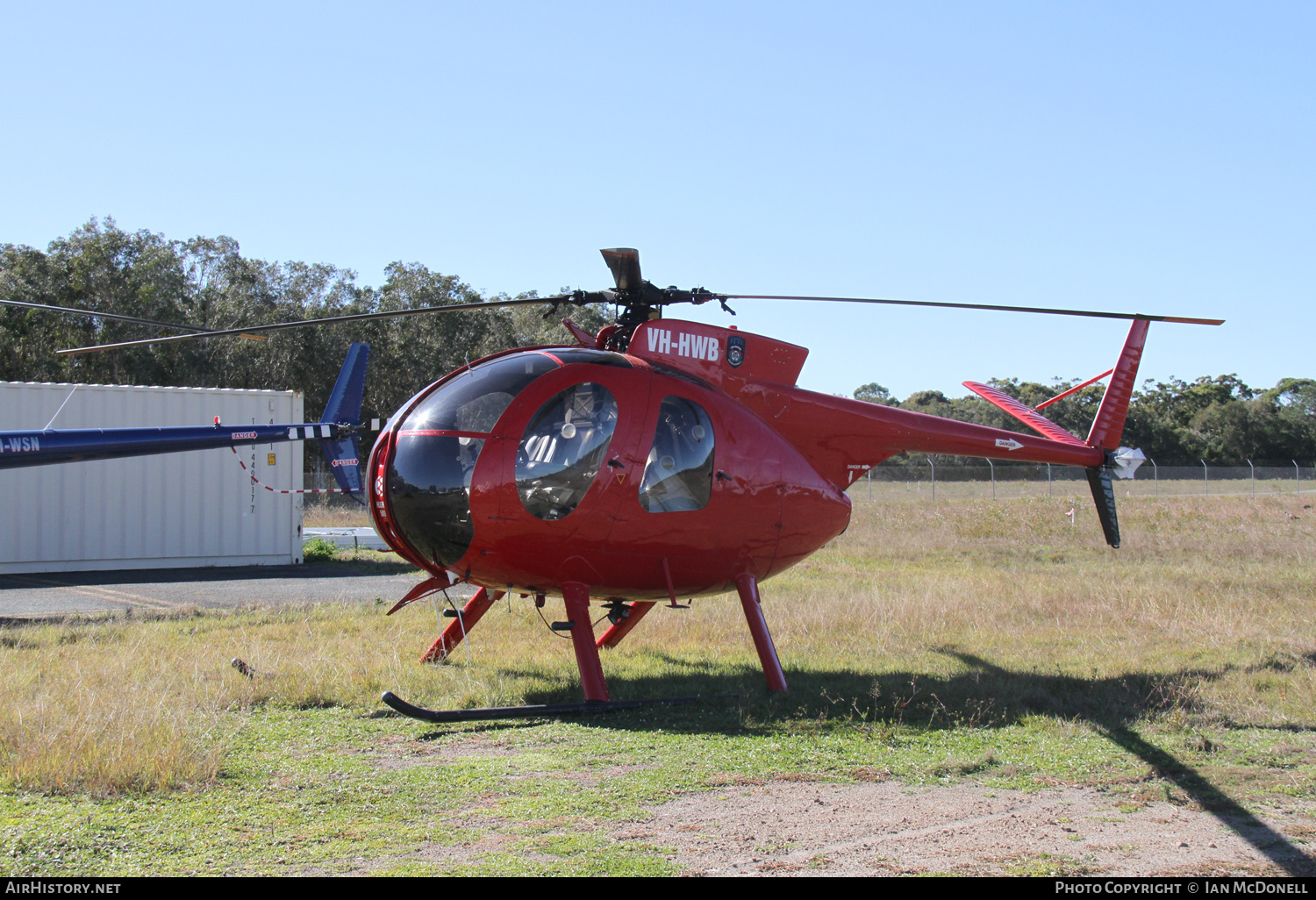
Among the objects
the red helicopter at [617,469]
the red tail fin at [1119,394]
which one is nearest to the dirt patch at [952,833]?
the red helicopter at [617,469]

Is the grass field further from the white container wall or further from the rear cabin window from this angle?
the white container wall

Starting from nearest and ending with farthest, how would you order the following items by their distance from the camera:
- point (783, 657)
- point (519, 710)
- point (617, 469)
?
point (519, 710) < point (617, 469) < point (783, 657)

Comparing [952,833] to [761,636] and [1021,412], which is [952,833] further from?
[1021,412]

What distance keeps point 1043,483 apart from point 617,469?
149 ft

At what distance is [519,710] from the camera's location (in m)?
7.22

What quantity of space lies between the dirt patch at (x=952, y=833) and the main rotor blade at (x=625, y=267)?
4.36 m

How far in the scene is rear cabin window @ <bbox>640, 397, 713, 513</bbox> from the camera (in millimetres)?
7762

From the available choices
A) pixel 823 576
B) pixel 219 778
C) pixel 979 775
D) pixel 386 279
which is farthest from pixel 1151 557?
pixel 386 279

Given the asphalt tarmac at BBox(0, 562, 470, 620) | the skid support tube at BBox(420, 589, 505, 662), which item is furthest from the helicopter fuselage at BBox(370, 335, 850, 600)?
the asphalt tarmac at BBox(0, 562, 470, 620)

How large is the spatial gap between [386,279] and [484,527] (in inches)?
1793

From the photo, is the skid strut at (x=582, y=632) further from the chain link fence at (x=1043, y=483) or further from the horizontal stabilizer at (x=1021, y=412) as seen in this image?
the chain link fence at (x=1043, y=483)

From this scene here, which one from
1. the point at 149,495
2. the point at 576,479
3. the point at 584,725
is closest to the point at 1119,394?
the point at 576,479

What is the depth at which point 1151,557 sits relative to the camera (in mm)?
20453

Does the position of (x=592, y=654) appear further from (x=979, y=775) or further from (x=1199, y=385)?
(x=1199, y=385)
